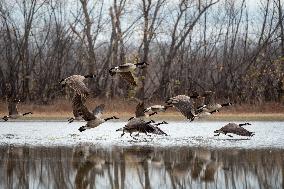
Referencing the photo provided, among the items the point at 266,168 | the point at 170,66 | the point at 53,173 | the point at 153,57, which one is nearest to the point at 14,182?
the point at 53,173

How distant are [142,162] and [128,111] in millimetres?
18071

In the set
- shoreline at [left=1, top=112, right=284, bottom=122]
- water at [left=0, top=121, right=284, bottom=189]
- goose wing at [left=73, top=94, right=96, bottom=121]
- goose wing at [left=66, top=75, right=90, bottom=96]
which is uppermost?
goose wing at [left=66, top=75, right=90, bottom=96]

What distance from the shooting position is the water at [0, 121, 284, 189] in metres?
8.81

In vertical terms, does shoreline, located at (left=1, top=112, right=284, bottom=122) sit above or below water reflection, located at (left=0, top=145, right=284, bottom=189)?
below

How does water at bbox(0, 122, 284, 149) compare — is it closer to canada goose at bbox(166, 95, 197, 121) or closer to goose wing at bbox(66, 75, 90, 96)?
canada goose at bbox(166, 95, 197, 121)

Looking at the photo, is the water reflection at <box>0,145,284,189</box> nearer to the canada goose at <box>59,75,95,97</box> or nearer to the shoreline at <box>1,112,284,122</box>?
the canada goose at <box>59,75,95,97</box>

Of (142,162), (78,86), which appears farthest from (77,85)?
(142,162)

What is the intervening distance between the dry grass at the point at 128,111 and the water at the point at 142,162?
1013cm

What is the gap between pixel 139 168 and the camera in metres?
10.4

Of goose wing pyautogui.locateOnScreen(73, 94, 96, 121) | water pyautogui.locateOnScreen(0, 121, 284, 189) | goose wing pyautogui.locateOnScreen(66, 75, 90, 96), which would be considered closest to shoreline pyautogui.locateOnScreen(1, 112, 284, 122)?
water pyautogui.locateOnScreen(0, 121, 284, 189)

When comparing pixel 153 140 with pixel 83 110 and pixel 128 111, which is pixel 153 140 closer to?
pixel 83 110

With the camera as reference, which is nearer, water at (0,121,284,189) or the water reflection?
the water reflection

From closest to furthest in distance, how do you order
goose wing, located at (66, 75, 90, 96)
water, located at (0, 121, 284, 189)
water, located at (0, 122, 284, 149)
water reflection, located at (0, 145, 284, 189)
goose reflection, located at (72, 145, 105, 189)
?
water reflection, located at (0, 145, 284, 189) → water, located at (0, 121, 284, 189) → goose reflection, located at (72, 145, 105, 189) → goose wing, located at (66, 75, 90, 96) → water, located at (0, 122, 284, 149)

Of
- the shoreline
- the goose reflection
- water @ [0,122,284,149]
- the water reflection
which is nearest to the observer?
the water reflection
